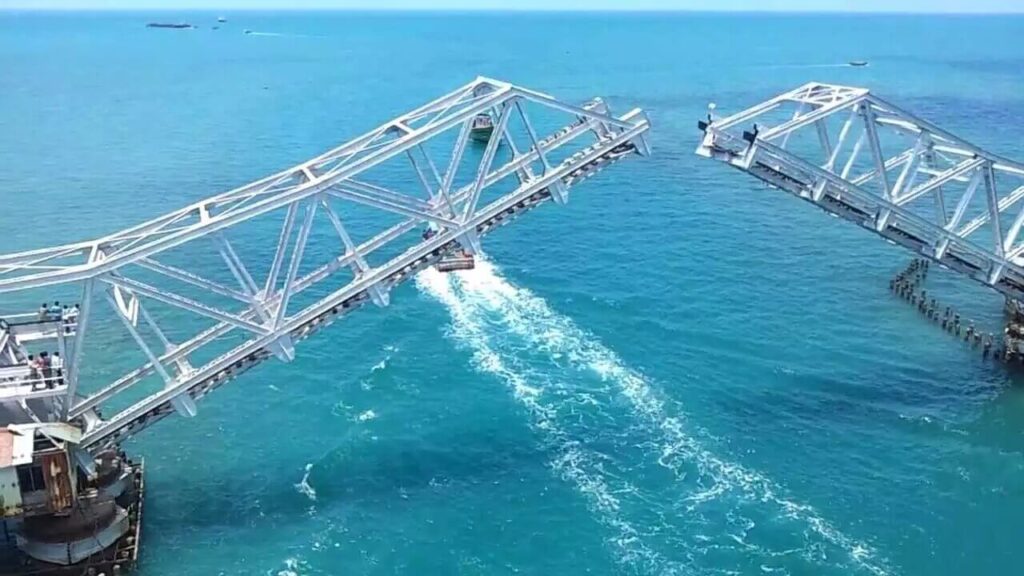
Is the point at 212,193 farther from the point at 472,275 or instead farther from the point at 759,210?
the point at 759,210

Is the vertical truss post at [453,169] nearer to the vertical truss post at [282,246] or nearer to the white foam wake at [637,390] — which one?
the vertical truss post at [282,246]

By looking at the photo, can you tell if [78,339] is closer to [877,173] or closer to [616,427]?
[616,427]

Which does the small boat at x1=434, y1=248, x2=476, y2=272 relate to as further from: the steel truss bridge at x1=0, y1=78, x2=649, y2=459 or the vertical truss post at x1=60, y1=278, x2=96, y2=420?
the vertical truss post at x1=60, y1=278, x2=96, y2=420

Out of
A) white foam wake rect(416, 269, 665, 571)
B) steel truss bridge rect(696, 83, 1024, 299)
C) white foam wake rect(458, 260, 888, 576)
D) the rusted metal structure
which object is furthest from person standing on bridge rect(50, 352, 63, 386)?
steel truss bridge rect(696, 83, 1024, 299)

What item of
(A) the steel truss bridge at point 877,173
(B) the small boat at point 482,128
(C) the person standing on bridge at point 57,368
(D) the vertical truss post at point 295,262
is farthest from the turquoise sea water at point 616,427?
(B) the small boat at point 482,128

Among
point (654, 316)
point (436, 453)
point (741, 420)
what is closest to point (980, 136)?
point (654, 316)

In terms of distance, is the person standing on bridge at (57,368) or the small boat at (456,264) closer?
the person standing on bridge at (57,368)

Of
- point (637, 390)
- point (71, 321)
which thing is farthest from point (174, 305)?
point (637, 390)
